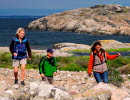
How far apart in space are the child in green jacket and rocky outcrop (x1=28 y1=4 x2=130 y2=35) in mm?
80685

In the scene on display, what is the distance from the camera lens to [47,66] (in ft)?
32.7

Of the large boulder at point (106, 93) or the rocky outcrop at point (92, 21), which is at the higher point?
the large boulder at point (106, 93)

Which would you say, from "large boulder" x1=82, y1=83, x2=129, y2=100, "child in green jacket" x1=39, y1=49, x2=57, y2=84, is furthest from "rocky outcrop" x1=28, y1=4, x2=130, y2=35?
"large boulder" x1=82, y1=83, x2=129, y2=100

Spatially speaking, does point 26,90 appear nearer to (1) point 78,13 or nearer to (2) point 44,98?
(2) point 44,98

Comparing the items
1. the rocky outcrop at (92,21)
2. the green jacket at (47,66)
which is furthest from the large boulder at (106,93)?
the rocky outcrop at (92,21)

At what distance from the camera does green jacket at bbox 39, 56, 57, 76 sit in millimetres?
9930

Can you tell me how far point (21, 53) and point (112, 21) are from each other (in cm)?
9234

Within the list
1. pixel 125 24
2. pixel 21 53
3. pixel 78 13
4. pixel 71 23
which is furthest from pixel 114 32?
pixel 21 53

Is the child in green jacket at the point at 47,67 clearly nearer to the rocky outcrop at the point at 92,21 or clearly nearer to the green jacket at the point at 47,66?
the green jacket at the point at 47,66

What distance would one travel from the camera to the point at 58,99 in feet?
27.7

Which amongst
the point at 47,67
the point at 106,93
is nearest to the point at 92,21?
the point at 47,67

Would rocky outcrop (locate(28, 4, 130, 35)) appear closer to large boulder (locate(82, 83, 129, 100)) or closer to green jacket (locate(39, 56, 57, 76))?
green jacket (locate(39, 56, 57, 76))

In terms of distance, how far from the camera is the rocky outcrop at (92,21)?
9456cm

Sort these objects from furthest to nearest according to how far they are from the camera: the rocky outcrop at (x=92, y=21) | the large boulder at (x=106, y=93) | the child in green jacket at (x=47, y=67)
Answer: the rocky outcrop at (x=92, y=21)
the child in green jacket at (x=47, y=67)
the large boulder at (x=106, y=93)
